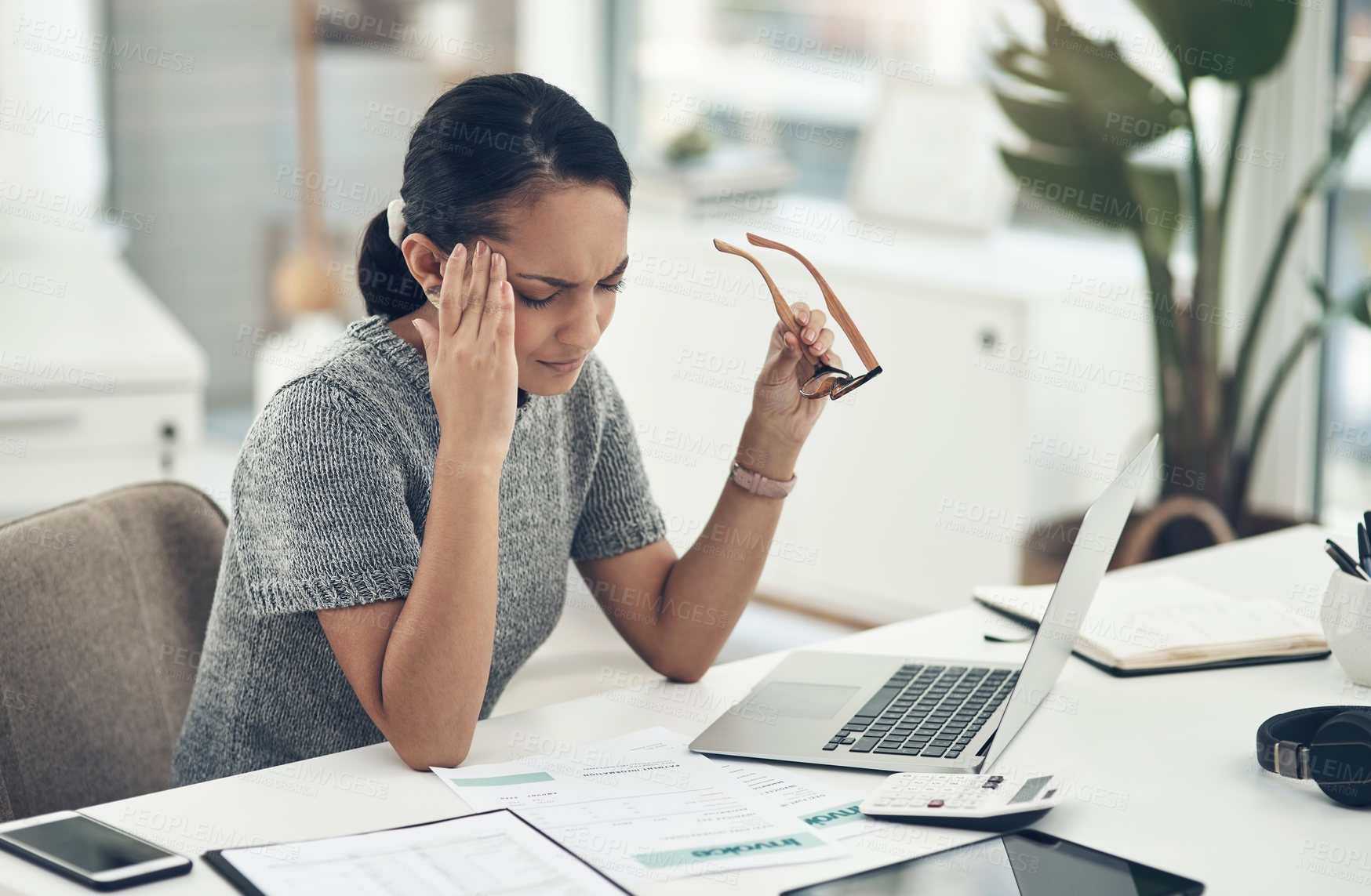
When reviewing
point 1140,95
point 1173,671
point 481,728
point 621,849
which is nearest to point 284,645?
point 481,728

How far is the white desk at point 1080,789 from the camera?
3.13 ft

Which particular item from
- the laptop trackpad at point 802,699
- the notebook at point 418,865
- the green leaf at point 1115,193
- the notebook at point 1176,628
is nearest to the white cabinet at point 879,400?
the green leaf at point 1115,193

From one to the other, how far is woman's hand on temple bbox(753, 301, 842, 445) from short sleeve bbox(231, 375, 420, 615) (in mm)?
386

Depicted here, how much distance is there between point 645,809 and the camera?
1028mm

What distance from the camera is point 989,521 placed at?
9.02ft

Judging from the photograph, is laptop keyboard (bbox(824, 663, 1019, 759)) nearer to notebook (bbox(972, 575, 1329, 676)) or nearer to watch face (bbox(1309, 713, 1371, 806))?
notebook (bbox(972, 575, 1329, 676))

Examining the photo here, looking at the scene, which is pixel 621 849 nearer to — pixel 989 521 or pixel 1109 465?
pixel 989 521

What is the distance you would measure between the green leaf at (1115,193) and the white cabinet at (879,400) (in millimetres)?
261

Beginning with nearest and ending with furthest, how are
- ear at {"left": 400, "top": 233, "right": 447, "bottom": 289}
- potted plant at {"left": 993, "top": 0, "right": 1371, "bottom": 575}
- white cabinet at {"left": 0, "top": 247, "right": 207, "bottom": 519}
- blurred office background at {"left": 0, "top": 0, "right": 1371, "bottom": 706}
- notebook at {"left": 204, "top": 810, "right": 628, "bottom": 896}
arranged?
notebook at {"left": 204, "top": 810, "right": 628, "bottom": 896} < ear at {"left": 400, "top": 233, "right": 447, "bottom": 289} < white cabinet at {"left": 0, "top": 247, "right": 207, "bottom": 519} < potted plant at {"left": 993, "top": 0, "right": 1371, "bottom": 575} < blurred office background at {"left": 0, "top": 0, "right": 1371, "bottom": 706}

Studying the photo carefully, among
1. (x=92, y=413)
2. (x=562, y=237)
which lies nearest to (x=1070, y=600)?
(x=562, y=237)

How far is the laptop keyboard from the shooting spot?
3.80 feet

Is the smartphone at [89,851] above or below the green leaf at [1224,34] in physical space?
below

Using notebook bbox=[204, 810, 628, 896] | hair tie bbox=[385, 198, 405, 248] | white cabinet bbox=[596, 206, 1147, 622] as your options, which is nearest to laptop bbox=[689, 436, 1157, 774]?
notebook bbox=[204, 810, 628, 896]

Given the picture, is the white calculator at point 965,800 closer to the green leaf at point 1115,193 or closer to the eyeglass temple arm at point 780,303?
the eyeglass temple arm at point 780,303
